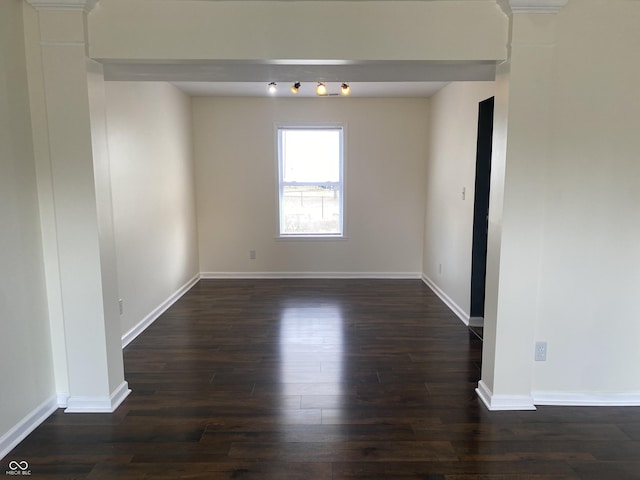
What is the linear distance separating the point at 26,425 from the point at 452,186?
14.3 feet

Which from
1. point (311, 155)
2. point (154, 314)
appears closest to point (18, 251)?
point (154, 314)

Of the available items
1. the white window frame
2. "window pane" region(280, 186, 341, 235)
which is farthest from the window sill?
"window pane" region(280, 186, 341, 235)

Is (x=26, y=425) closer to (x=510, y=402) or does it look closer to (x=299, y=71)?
(x=299, y=71)

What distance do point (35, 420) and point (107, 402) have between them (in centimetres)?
38

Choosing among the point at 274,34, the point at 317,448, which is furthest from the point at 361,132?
the point at 317,448

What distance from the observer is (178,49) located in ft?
7.81

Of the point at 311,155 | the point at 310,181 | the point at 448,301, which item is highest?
the point at 311,155

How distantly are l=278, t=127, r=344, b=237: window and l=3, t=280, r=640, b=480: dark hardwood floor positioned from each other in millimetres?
2478

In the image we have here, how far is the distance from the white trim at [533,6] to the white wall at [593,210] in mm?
87

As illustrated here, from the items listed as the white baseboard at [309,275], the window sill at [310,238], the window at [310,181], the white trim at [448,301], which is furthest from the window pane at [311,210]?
the white trim at [448,301]

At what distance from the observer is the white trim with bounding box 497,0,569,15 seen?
89.9 inches

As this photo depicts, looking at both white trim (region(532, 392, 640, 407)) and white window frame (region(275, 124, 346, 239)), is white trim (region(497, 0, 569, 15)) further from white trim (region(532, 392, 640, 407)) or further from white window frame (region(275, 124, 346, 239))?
white window frame (region(275, 124, 346, 239))

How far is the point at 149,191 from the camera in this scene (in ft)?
13.7

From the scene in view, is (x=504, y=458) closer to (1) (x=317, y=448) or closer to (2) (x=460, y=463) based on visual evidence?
(2) (x=460, y=463)
